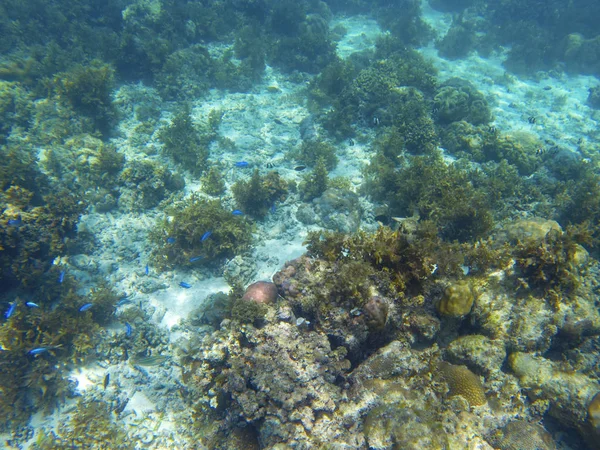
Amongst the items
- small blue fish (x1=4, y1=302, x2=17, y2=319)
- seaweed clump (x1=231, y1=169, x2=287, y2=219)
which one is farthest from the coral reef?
small blue fish (x1=4, y1=302, x2=17, y2=319)

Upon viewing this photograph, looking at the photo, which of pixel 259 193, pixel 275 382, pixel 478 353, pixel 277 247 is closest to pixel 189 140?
pixel 259 193

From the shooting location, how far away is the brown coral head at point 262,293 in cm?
582

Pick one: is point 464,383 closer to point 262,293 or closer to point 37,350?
point 262,293

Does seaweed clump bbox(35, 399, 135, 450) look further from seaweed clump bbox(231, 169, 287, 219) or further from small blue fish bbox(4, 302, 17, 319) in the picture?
seaweed clump bbox(231, 169, 287, 219)

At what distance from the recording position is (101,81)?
41.4 ft

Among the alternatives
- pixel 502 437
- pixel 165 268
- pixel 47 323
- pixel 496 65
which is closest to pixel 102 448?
pixel 47 323

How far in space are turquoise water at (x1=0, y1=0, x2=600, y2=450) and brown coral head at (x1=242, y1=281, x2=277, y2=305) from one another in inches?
2.6

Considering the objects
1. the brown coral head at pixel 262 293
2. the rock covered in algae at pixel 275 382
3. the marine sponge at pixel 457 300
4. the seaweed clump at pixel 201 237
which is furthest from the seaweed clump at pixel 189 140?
the marine sponge at pixel 457 300

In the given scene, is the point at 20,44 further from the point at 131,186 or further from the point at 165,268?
the point at 165,268

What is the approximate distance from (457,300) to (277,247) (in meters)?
5.21

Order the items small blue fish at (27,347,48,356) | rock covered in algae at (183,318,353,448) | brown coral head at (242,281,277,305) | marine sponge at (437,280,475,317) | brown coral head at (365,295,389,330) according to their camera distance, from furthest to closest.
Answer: small blue fish at (27,347,48,356) < brown coral head at (242,281,277,305) < marine sponge at (437,280,475,317) < brown coral head at (365,295,389,330) < rock covered in algae at (183,318,353,448)

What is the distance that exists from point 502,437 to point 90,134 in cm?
1588

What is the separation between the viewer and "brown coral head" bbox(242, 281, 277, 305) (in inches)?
229

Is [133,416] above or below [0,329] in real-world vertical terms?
below
